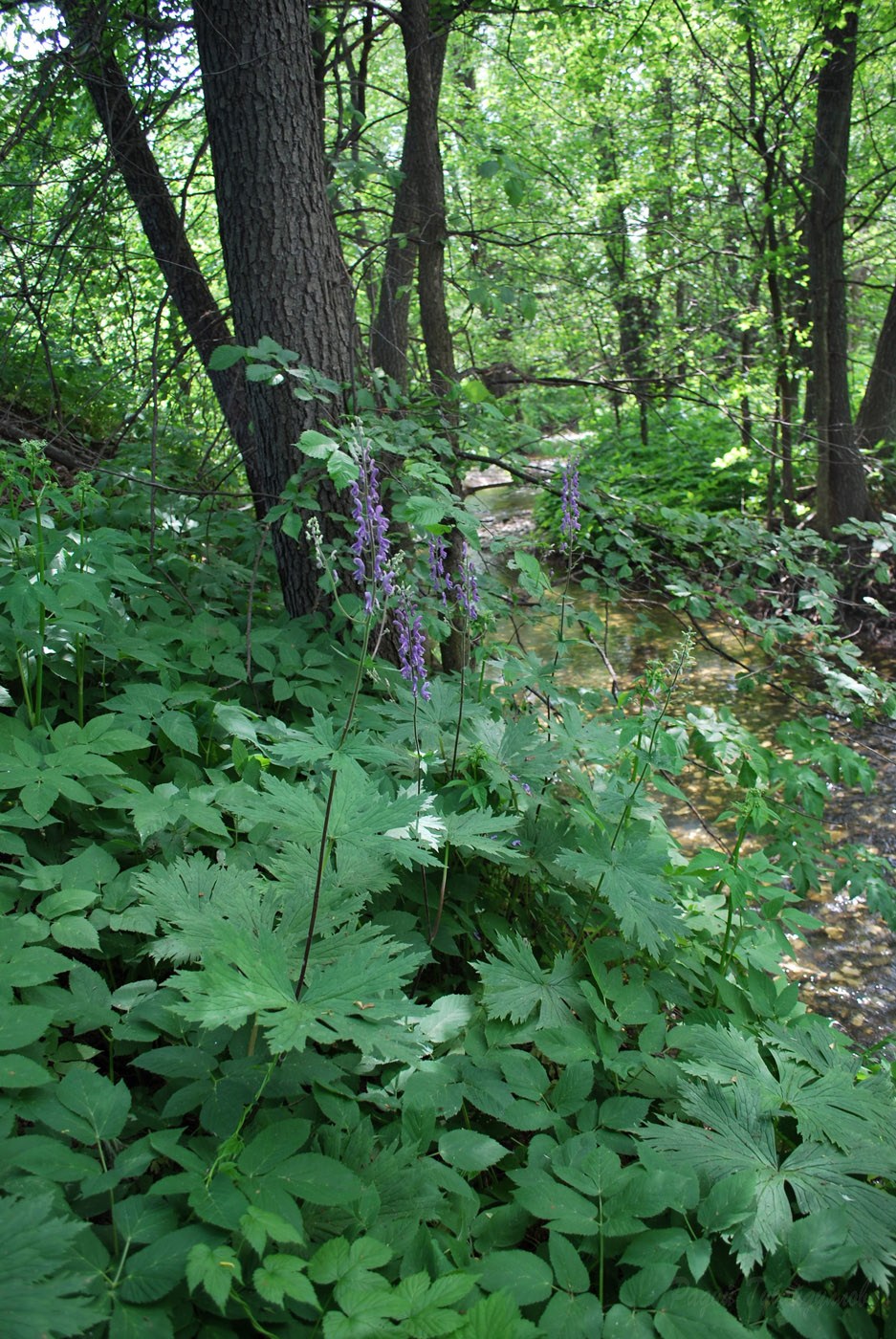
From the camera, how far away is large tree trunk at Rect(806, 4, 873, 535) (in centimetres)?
710

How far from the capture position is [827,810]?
17.1ft

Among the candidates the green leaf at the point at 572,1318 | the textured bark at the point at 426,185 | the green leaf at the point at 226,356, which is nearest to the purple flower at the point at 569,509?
the green leaf at the point at 226,356

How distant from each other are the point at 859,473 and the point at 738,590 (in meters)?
5.14

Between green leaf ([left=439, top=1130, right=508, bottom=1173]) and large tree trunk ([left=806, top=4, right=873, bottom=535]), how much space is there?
6.71 meters

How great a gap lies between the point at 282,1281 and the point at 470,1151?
1.57 ft

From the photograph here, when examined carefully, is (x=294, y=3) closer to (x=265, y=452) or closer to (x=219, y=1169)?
(x=265, y=452)

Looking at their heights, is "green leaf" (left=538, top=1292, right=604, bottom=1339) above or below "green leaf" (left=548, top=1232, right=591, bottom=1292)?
below

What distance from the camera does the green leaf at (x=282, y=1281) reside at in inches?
39.8

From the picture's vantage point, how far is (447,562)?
156 inches

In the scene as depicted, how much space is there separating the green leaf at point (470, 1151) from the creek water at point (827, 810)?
117 centimetres

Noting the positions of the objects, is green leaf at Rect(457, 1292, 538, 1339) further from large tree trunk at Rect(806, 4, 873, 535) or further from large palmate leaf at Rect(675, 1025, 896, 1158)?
large tree trunk at Rect(806, 4, 873, 535)

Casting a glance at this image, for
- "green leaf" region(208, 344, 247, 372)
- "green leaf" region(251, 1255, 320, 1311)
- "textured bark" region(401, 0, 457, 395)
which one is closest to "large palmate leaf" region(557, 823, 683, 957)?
"green leaf" region(251, 1255, 320, 1311)

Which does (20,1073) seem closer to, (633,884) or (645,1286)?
(645,1286)

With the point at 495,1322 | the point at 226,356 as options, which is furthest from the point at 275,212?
the point at 495,1322
